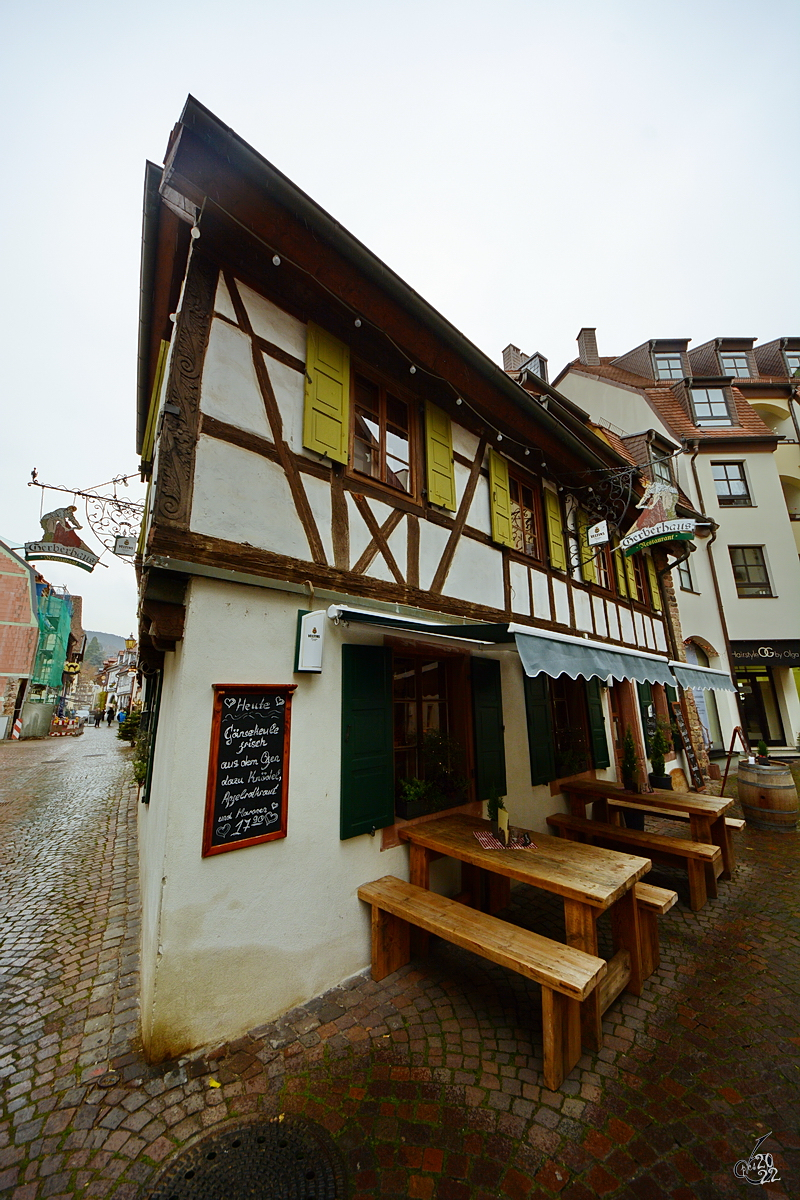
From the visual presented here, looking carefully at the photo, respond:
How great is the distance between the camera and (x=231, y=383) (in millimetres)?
3654

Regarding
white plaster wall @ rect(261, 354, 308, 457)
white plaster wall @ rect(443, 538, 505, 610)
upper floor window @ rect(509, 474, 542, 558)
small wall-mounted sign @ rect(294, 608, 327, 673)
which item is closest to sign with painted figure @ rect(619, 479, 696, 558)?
upper floor window @ rect(509, 474, 542, 558)

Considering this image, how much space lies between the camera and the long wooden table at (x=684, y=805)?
5.55 meters

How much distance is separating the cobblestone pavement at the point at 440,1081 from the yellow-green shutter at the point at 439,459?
4494 millimetres

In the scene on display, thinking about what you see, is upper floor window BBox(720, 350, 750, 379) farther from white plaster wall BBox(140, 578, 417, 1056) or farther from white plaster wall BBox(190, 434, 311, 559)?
white plaster wall BBox(140, 578, 417, 1056)

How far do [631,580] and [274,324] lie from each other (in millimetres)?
9206

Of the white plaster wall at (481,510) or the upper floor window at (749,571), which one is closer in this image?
the white plaster wall at (481,510)

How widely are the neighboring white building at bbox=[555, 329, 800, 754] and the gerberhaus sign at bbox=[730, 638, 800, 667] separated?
0.03 meters

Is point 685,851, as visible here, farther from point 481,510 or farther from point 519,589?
point 481,510

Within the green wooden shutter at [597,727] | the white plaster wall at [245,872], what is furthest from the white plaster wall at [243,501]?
the green wooden shutter at [597,727]

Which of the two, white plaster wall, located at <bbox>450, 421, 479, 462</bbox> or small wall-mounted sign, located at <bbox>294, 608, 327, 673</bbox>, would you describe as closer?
small wall-mounted sign, located at <bbox>294, 608, 327, 673</bbox>

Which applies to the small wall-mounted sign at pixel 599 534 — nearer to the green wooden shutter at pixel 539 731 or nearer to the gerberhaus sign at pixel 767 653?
the green wooden shutter at pixel 539 731

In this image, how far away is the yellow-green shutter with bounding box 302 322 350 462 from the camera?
407cm

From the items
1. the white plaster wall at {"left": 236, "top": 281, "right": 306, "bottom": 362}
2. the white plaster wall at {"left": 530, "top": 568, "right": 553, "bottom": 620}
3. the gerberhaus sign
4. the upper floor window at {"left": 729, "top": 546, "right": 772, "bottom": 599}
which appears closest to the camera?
the white plaster wall at {"left": 236, "top": 281, "right": 306, "bottom": 362}

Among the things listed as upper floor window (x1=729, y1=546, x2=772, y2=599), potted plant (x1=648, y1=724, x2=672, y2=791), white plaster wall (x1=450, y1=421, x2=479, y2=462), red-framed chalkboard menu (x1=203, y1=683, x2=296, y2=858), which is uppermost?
upper floor window (x1=729, y1=546, x2=772, y2=599)
